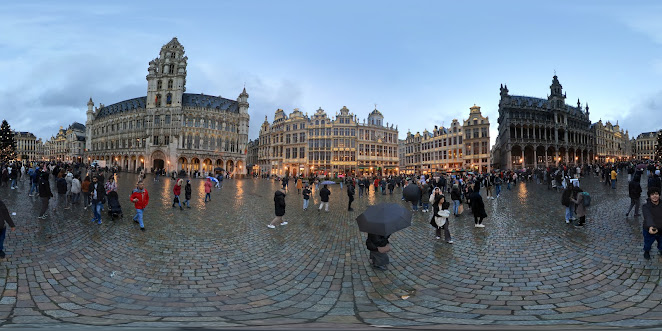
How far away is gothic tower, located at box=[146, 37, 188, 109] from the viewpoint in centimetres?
6228

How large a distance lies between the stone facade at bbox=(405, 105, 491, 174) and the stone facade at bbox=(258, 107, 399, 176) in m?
8.39

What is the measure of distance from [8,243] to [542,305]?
10.7 metres

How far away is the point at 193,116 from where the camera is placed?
62.7m

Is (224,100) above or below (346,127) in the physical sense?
above

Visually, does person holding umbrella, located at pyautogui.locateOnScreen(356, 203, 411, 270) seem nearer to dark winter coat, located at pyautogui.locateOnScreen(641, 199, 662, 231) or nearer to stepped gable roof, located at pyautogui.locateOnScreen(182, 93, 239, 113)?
dark winter coat, located at pyautogui.locateOnScreen(641, 199, 662, 231)

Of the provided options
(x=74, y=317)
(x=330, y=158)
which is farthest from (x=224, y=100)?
(x=74, y=317)

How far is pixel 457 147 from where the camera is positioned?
199 feet

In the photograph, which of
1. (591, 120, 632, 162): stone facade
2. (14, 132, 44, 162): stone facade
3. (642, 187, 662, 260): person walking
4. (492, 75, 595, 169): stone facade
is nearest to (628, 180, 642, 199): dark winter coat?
(642, 187, 662, 260): person walking

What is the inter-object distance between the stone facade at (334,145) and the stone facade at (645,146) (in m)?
131

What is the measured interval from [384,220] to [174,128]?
66.0 metres

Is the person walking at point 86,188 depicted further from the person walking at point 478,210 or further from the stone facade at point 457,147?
the stone facade at point 457,147

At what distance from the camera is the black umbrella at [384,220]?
520 cm

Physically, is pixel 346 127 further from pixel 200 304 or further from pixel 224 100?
pixel 200 304

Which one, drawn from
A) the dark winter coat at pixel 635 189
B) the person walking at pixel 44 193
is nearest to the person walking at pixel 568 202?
the dark winter coat at pixel 635 189
